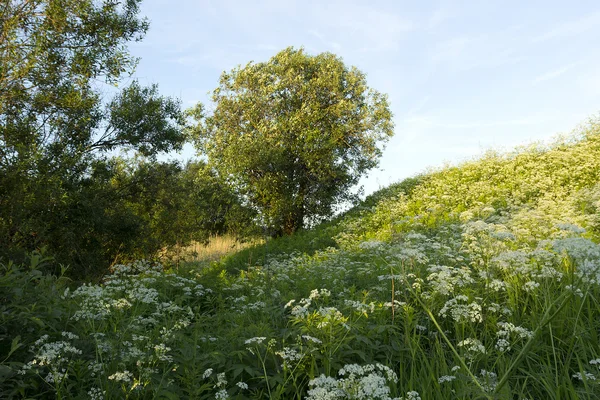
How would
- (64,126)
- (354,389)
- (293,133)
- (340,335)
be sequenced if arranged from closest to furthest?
(354,389), (340,335), (64,126), (293,133)

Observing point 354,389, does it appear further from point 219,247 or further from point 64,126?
point 219,247

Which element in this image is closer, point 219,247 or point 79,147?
point 79,147

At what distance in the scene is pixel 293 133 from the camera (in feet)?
72.1

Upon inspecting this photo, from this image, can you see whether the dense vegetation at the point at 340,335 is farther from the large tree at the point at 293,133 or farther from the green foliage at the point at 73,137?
the large tree at the point at 293,133

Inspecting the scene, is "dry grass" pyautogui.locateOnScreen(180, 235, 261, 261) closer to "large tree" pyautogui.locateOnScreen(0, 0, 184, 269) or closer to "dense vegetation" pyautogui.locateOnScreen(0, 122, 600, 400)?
"large tree" pyautogui.locateOnScreen(0, 0, 184, 269)

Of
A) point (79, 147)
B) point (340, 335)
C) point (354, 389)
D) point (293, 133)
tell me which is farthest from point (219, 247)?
point (354, 389)

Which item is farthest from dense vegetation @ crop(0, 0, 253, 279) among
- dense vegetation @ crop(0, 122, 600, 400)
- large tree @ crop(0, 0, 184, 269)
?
dense vegetation @ crop(0, 122, 600, 400)

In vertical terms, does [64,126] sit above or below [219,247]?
above

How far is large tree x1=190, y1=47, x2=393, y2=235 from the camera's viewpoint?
69.3ft

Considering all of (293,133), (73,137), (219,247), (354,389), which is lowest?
(354,389)

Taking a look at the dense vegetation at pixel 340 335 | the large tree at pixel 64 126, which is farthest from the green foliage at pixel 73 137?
the dense vegetation at pixel 340 335

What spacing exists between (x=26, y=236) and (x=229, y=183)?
38.7 ft

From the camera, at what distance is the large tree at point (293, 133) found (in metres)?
21.1

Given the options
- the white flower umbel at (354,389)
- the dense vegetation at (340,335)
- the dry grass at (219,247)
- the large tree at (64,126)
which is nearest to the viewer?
the white flower umbel at (354,389)
